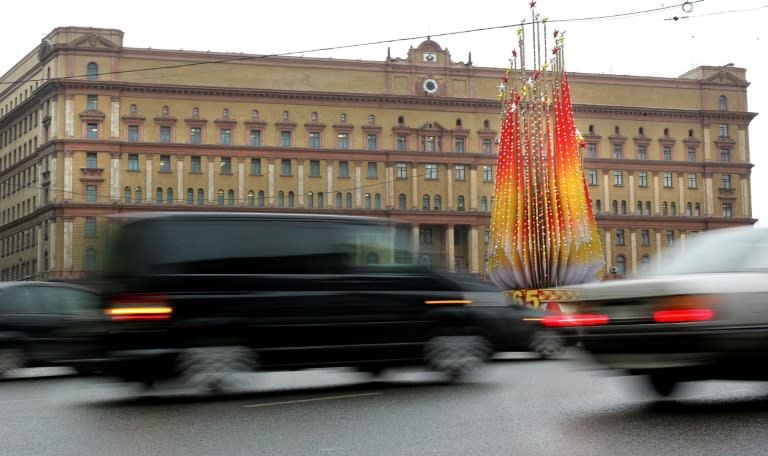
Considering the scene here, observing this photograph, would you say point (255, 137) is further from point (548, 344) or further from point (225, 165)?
point (548, 344)

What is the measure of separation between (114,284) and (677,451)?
21.3 feet

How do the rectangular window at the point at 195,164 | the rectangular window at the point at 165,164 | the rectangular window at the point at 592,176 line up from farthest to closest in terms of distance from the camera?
the rectangular window at the point at 592,176
the rectangular window at the point at 195,164
the rectangular window at the point at 165,164

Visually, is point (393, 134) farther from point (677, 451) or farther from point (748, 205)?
point (677, 451)

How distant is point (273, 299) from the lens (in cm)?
1196

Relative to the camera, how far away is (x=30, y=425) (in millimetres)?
9266

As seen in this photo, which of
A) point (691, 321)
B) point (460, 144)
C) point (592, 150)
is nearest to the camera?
point (691, 321)

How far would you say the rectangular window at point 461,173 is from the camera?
95938 millimetres

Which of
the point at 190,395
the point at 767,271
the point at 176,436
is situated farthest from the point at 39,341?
the point at 767,271

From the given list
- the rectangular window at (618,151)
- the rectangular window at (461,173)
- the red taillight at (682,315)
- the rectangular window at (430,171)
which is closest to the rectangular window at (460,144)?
the rectangular window at (461,173)

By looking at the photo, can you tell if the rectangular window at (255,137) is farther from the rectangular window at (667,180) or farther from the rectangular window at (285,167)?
the rectangular window at (667,180)

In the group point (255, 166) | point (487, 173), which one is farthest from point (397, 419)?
point (487, 173)

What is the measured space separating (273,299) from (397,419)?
3.19 m

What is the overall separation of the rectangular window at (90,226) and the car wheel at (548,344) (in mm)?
69616

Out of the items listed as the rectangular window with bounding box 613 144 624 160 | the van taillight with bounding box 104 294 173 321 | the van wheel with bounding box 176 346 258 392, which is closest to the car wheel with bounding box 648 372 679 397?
the van wheel with bounding box 176 346 258 392
